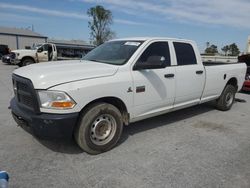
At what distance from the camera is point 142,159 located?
3510 millimetres

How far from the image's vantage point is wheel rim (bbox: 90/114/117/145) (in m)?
3.56

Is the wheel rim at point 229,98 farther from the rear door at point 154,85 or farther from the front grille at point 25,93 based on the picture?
the front grille at point 25,93

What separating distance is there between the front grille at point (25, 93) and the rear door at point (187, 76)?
2.79 m

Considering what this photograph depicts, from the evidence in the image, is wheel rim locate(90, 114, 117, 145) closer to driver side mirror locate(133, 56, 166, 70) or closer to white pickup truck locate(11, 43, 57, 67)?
driver side mirror locate(133, 56, 166, 70)

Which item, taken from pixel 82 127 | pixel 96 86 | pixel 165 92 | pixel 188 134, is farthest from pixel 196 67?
pixel 82 127

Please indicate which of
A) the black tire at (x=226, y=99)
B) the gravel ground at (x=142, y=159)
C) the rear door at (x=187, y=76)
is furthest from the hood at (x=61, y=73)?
the black tire at (x=226, y=99)

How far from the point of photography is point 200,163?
11.3 ft

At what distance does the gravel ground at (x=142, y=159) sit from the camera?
2.95 meters

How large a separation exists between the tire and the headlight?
1.17ft

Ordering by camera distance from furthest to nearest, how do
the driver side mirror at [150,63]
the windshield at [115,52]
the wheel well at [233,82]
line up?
the wheel well at [233,82] < the windshield at [115,52] < the driver side mirror at [150,63]

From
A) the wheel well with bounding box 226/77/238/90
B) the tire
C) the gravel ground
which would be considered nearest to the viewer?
the gravel ground

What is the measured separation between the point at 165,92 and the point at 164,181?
75.4 inches

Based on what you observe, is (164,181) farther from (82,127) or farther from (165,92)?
(165,92)

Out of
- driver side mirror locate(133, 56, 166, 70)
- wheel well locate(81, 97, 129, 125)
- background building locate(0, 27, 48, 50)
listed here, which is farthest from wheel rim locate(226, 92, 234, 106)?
background building locate(0, 27, 48, 50)
